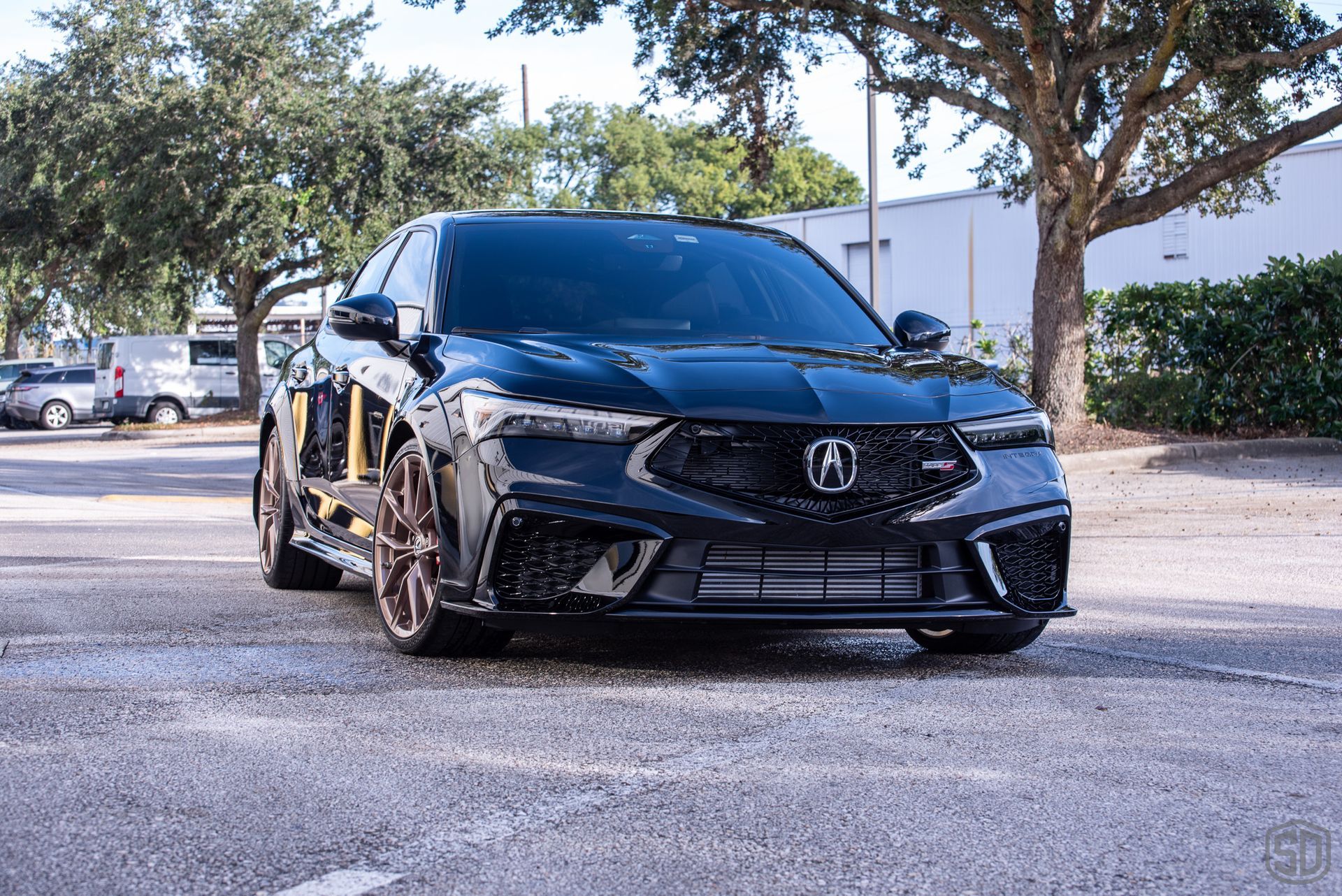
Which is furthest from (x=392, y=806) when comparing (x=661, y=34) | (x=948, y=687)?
(x=661, y=34)

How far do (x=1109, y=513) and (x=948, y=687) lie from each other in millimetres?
7261

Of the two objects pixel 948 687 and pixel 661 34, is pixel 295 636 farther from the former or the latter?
pixel 661 34

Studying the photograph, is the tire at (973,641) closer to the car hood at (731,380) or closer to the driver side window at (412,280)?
the car hood at (731,380)

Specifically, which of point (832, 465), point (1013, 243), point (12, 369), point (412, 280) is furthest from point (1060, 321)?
point (12, 369)

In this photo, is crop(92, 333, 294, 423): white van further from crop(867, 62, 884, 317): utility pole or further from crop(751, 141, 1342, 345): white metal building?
crop(867, 62, 884, 317): utility pole

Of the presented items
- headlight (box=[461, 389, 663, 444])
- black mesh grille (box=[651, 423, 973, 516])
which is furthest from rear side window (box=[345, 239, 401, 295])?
black mesh grille (box=[651, 423, 973, 516])

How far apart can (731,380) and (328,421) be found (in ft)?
7.40

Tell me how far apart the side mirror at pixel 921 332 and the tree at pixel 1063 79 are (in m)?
10.7

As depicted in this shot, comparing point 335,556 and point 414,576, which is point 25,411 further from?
point 414,576

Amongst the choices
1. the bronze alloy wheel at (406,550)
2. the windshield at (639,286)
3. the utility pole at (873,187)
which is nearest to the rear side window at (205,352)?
the utility pole at (873,187)

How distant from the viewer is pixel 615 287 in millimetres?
5863

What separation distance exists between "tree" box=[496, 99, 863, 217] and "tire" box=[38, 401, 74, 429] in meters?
24.5

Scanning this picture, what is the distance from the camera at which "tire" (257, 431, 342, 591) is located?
708cm

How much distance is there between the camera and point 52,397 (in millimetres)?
39750
